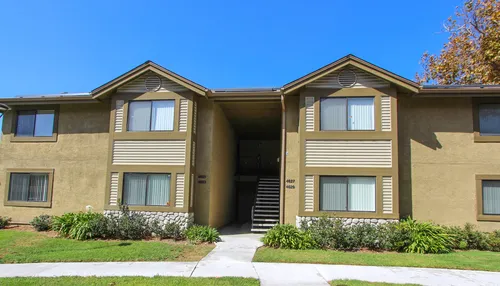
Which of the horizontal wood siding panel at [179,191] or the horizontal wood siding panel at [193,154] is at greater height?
the horizontal wood siding panel at [193,154]

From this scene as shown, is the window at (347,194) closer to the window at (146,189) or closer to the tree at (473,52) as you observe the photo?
the window at (146,189)

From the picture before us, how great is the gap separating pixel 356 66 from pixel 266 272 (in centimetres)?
807

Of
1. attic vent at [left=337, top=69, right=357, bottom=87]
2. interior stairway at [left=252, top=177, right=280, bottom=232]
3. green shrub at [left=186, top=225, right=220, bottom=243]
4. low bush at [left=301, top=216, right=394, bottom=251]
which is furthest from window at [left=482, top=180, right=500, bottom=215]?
green shrub at [left=186, top=225, right=220, bottom=243]

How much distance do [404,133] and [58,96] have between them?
46.3 ft

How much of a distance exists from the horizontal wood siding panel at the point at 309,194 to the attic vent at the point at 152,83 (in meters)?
6.85

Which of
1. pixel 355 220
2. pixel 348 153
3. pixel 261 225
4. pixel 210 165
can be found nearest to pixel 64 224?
pixel 210 165

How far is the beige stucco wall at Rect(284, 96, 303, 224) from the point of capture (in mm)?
12703

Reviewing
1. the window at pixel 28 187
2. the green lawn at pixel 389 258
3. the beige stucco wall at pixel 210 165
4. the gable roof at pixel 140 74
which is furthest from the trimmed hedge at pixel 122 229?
the gable roof at pixel 140 74

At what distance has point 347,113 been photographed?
12.4m

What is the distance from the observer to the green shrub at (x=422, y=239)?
34.4ft

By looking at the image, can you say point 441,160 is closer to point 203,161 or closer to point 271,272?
point 271,272

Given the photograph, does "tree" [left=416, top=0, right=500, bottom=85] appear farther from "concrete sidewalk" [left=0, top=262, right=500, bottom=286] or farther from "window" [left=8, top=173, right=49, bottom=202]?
"window" [left=8, top=173, right=49, bottom=202]

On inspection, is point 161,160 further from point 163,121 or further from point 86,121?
point 86,121

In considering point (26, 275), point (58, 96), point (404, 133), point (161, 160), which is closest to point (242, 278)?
point (26, 275)
